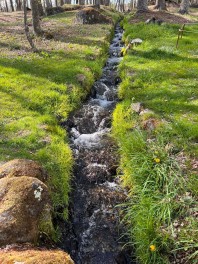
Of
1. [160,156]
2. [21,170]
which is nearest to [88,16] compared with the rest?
[160,156]

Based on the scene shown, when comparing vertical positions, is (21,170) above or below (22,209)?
above

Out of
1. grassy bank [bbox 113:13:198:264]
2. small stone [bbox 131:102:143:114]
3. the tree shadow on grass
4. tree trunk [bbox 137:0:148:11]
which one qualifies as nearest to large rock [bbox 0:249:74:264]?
grassy bank [bbox 113:13:198:264]

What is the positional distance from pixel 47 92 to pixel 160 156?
6.78m

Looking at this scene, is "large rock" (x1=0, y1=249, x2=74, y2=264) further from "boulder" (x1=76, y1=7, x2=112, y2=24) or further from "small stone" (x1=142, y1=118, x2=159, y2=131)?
"boulder" (x1=76, y1=7, x2=112, y2=24)

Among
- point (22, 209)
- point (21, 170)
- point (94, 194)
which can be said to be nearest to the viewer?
point (22, 209)

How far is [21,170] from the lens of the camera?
7.10 meters

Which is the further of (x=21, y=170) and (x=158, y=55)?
(x=158, y=55)

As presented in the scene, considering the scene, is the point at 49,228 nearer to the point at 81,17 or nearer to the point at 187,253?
the point at 187,253

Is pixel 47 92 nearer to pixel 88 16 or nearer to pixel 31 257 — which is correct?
pixel 31 257

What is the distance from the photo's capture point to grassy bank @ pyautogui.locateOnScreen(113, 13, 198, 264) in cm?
618

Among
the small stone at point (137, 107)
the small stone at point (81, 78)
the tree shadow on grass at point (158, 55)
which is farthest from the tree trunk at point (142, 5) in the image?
the small stone at point (137, 107)

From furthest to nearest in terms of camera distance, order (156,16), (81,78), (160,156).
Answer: (156,16) < (81,78) < (160,156)

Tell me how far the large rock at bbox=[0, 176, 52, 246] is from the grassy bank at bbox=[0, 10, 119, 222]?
104 cm

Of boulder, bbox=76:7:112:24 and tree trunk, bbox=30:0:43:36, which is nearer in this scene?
tree trunk, bbox=30:0:43:36
